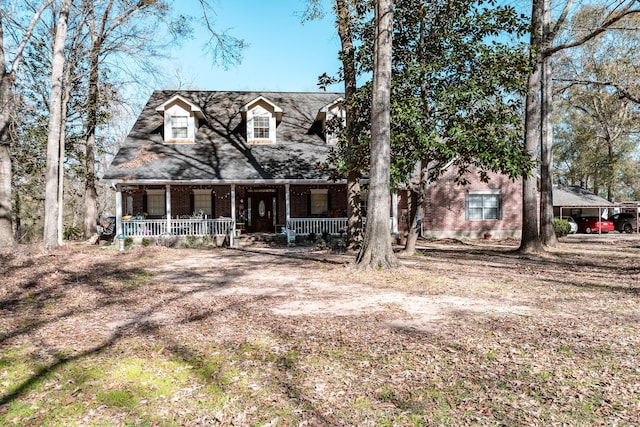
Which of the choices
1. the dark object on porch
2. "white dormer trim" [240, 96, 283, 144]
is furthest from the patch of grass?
the dark object on porch

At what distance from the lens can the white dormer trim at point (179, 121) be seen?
18.7 meters

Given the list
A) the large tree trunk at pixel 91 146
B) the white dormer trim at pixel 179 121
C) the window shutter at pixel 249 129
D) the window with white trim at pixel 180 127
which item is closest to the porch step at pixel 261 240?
the window shutter at pixel 249 129

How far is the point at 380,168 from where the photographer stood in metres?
9.69

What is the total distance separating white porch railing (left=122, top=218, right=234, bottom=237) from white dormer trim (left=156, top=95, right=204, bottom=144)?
4073 mm

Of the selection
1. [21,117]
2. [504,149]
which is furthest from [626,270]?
[21,117]

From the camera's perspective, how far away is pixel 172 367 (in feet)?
13.2

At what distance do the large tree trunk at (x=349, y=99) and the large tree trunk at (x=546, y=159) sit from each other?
7.01 m

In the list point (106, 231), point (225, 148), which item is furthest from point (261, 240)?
→ point (106, 231)

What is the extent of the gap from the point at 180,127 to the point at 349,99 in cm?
968

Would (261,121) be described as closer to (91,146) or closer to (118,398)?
(91,146)

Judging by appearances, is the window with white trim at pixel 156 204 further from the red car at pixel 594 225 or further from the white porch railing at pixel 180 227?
the red car at pixel 594 225

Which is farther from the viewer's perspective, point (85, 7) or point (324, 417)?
point (85, 7)

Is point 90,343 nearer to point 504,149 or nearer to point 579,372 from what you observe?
point 579,372

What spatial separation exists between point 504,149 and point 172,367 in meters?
10.0
